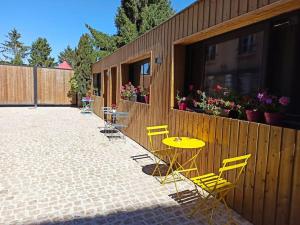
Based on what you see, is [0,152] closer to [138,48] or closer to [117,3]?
[138,48]

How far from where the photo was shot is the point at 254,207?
2688 millimetres

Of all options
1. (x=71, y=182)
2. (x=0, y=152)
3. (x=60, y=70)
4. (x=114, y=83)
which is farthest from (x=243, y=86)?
(x=60, y=70)

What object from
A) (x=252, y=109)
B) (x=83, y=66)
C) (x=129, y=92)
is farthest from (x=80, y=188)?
(x=83, y=66)

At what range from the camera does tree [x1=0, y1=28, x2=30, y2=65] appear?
35781 millimetres

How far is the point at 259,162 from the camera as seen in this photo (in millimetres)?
2635

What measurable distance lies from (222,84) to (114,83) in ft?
21.9

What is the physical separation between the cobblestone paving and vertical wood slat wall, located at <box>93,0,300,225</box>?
15.8 inches

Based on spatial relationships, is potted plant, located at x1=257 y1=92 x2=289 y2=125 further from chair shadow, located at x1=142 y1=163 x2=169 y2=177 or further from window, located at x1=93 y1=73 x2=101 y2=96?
window, located at x1=93 y1=73 x2=101 y2=96

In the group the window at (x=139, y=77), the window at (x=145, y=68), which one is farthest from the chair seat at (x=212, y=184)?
the window at (x=145, y=68)

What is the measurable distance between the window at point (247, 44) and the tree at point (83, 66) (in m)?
13.1

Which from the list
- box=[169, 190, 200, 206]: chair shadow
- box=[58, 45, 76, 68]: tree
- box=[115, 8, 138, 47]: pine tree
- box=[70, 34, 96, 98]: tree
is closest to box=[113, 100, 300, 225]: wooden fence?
box=[169, 190, 200, 206]: chair shadow

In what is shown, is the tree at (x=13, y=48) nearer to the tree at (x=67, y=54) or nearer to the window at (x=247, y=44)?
the tree at (x=67, y=54)

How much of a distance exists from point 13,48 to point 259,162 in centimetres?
4107

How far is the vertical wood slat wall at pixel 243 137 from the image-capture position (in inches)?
91.3
